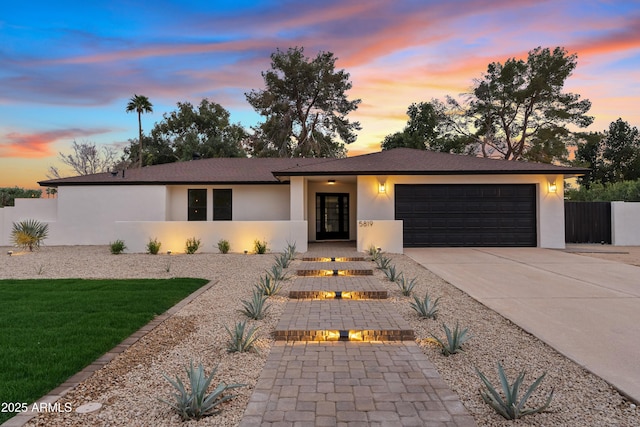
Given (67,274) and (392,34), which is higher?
(392,34)

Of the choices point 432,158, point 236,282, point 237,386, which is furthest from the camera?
point 432,158

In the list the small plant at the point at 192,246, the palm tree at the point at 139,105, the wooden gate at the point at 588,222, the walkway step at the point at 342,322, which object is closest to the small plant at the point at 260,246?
the small plant at the point at 192,246

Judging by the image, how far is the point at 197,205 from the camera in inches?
652

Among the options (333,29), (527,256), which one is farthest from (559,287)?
(333,29)

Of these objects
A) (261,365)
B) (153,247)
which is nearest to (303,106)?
(153,247)

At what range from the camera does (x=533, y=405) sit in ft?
9.18

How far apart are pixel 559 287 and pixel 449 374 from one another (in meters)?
5.15

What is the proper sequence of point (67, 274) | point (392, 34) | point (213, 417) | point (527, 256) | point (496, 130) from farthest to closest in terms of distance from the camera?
point (496, 130) < point (392, 34) < point (527, 256) < point (67, 274) < point (213, 417)

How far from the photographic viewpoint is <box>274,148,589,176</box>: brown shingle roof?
1340 cm

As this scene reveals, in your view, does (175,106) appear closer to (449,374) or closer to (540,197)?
(540,197)

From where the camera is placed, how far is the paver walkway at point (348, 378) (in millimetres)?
2578

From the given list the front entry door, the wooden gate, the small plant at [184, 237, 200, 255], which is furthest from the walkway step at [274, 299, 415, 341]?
the wooden gate

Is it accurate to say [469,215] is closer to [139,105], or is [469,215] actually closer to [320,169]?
[320,169]

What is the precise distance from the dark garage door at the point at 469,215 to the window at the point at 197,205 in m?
8.48
